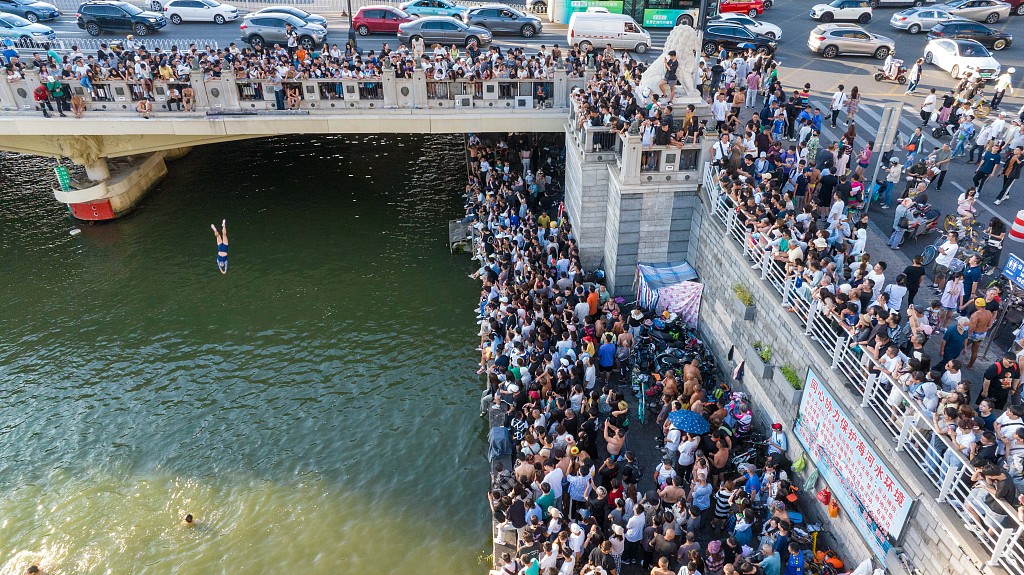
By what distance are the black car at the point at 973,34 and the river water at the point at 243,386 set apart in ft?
82.8

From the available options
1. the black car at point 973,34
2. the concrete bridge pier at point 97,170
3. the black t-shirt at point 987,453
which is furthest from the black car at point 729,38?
the black t-shirt at point 987,453

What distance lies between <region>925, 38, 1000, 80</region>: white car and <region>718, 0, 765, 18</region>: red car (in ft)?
39.1

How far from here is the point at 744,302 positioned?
14.6 m

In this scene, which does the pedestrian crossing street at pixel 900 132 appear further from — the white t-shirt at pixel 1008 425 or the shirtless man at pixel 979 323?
the white t-shirt at pixel 1008 425

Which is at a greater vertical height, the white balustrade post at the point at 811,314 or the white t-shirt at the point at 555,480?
the white balustrade post at the point at 811,314

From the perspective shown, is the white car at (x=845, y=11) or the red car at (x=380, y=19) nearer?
the red car at (x=380, y=19)

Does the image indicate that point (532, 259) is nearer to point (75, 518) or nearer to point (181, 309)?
point (181, 309)

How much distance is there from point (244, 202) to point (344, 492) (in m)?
16.6

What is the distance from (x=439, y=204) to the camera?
27.5 m

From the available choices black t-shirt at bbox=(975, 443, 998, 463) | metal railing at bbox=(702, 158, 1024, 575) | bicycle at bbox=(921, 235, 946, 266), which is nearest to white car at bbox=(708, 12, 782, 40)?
bicycle at bbox=(921, 235, 946, 266)

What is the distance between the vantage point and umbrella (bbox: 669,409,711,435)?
1289cm

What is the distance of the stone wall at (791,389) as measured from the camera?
9203 mm

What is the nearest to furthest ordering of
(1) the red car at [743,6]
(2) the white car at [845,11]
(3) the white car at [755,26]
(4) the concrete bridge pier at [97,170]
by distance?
(4) the concrete bridge pier at [97,170] → (3) the white car at [755,26] → (2) the white car at [845,11] → (1) the red car at [743,6]

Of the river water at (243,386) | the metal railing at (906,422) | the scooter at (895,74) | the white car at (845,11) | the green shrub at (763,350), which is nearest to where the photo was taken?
the metal railing at (906,422)
